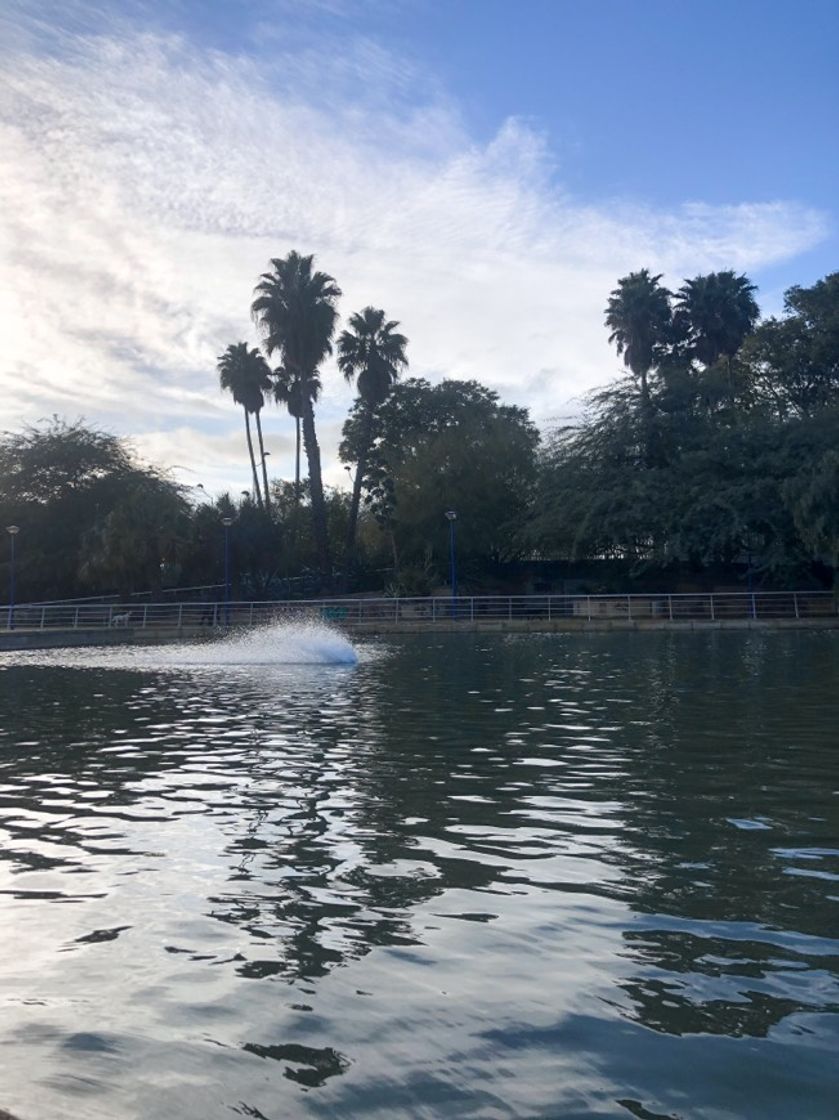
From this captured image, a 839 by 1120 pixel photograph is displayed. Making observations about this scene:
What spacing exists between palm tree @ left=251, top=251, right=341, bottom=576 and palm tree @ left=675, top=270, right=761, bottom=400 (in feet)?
71.5

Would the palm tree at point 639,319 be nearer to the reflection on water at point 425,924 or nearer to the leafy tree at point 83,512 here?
the leafy tree at point 83,512

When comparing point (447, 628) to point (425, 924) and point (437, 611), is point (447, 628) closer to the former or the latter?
point (437, 611)

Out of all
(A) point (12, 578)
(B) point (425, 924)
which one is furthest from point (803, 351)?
(B) point (425, 924)

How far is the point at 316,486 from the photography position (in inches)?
2188

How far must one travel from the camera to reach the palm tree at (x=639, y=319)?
2365 inches

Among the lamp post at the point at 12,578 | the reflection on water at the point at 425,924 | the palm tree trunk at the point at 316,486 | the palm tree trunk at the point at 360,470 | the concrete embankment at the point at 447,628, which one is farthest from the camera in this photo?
the palm tree trunk at the point at 360,470

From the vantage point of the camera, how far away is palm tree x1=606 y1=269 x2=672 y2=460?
197ft

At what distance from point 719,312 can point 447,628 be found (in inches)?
1232

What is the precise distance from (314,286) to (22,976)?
172 feet

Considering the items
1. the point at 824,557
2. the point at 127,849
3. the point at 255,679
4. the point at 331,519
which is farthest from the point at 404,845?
the point at 331,519

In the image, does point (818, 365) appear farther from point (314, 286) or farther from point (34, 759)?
point (34, 759)

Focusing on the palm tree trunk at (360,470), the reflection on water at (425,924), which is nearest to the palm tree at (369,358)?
the palm tree trunk at (360,470)

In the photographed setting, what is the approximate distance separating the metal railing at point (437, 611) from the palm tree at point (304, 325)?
37.8ft

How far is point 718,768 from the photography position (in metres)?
9.66
